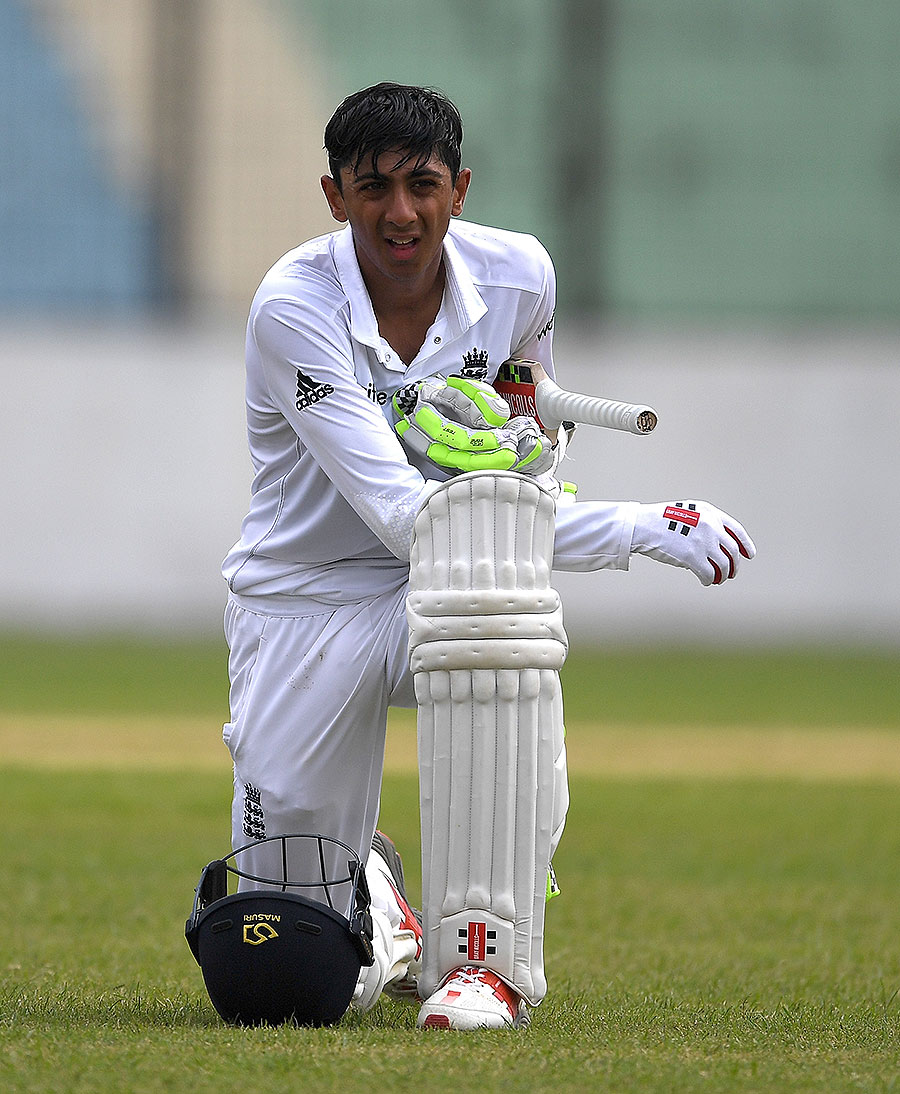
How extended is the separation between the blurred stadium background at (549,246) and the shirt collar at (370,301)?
476 inches

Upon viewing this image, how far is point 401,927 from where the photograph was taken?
3260 mm

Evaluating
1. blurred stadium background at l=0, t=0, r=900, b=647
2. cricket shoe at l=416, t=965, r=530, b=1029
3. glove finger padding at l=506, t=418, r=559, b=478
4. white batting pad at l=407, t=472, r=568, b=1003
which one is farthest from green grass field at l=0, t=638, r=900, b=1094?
blurred stadium background at l=0, t=0, r=900, b=647

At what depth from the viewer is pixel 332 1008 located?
2.64m

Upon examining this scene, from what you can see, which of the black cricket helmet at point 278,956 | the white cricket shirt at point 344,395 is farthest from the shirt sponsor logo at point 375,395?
the black cricket helmet at point 278,956

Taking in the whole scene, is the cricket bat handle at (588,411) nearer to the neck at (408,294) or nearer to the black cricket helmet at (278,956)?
the neck at (408,294)

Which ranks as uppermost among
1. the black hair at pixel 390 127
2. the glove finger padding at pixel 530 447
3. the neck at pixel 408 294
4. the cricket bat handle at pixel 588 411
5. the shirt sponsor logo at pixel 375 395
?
the black hair at pixel 390 127

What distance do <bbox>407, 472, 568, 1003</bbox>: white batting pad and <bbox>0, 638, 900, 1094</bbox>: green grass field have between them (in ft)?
0.61

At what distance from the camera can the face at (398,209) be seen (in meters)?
2.84

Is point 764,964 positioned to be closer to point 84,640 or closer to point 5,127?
point 84,640

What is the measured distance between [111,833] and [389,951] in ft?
7.48

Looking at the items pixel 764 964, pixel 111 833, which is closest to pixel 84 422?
pixel 111 833

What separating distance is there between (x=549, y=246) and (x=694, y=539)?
13296 mm

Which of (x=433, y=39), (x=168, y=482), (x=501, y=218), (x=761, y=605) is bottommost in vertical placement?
(x=761, y=605)

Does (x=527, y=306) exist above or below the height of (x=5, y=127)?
below
